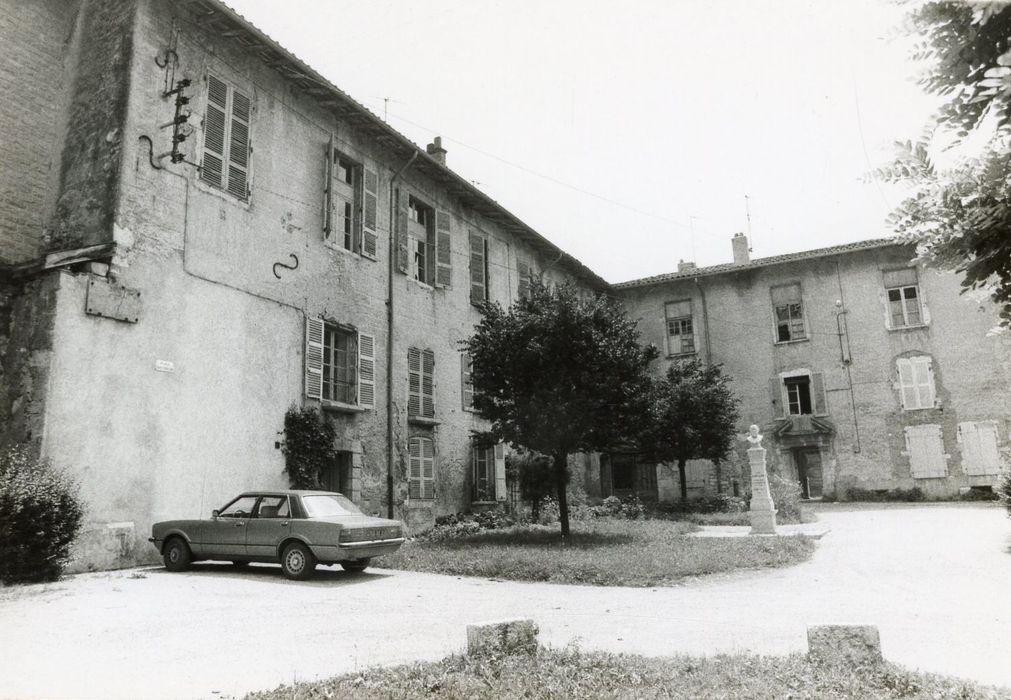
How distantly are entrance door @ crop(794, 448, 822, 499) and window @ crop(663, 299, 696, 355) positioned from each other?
552cm

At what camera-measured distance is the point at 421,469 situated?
53.4 ft

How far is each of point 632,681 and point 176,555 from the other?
7.81 m

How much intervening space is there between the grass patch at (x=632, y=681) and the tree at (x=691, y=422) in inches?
682

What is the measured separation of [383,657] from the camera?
18.2 feet

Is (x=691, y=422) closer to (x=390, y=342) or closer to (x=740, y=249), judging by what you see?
(x=740, y=249)

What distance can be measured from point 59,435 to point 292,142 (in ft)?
23.3

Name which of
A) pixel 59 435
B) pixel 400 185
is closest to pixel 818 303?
pixel 400 185

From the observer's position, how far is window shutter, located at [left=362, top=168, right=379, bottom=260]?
51.4 feet

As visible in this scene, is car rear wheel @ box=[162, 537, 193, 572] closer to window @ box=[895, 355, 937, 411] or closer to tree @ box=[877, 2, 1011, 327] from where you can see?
tree @ box=[877, 2, 1011, 327]

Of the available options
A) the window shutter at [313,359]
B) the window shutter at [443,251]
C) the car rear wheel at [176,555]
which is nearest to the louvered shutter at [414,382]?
the window shutter at [443,251]

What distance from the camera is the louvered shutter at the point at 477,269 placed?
19656 millimetres

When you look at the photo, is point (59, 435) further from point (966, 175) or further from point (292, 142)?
point (966, 175)

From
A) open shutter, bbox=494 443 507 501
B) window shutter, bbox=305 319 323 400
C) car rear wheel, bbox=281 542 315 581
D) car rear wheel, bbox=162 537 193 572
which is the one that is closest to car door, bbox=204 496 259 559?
car rear wheel, bbox=162 537 193 572

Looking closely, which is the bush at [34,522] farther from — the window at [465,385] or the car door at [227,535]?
the window at [465,385]
